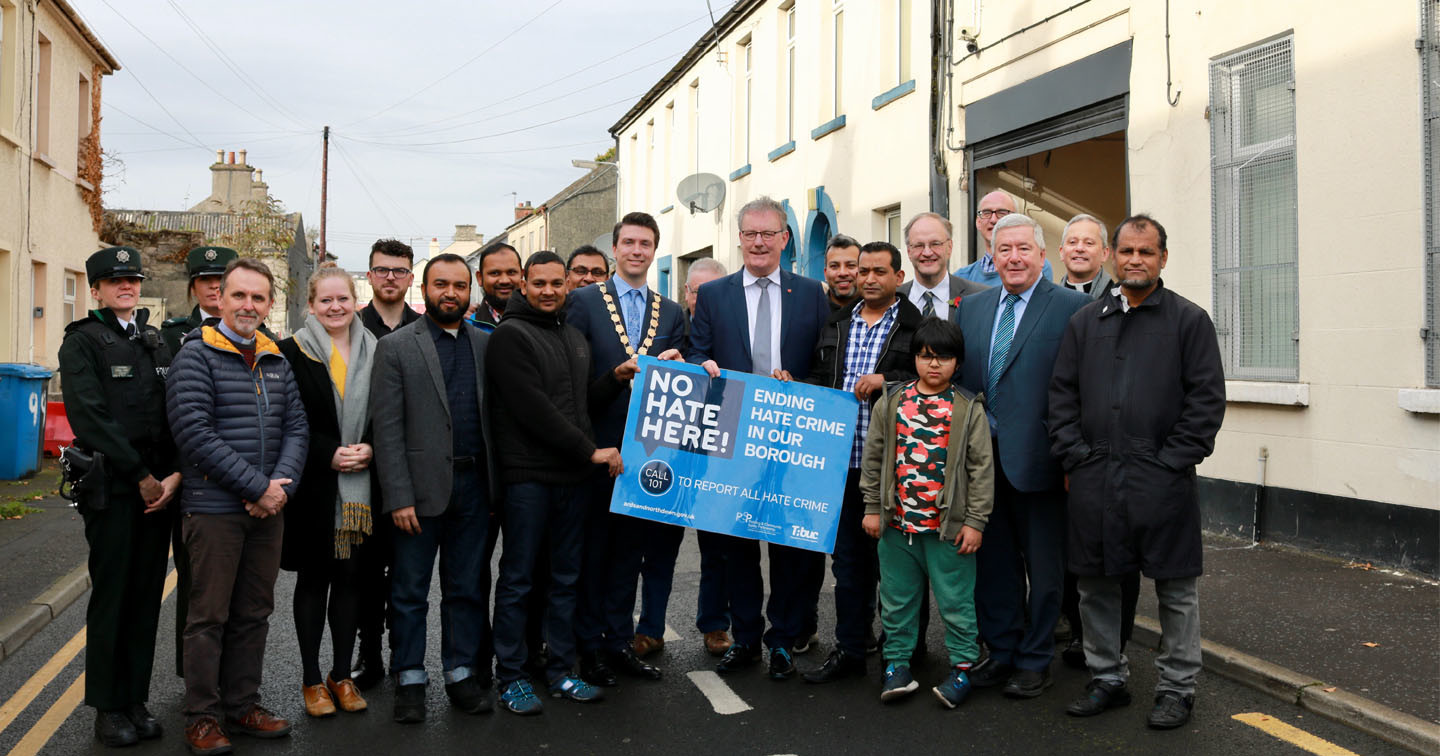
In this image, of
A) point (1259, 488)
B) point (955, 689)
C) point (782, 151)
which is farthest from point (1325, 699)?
point (782, 151)

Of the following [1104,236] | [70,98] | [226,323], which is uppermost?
[70,98]

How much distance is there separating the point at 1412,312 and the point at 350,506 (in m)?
6.62

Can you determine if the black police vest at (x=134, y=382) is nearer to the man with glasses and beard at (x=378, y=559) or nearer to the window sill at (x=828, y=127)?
the man with glasses and beard at (x=378, y=559)

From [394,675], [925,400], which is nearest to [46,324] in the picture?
[394,675]

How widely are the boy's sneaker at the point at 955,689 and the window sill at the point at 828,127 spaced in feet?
42.2

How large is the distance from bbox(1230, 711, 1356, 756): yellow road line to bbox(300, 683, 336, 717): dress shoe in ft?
13.2

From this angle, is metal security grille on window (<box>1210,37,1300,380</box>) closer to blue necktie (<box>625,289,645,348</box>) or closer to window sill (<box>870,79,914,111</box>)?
blue necktie (<box>625,289,645,348</box>)

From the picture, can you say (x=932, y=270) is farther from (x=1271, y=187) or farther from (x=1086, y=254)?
(x=1271, y=187)

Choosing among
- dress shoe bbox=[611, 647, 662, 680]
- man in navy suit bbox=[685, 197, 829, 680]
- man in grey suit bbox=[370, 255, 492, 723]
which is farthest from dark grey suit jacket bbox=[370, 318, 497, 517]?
man in navy suit bbox=[685, 197, 829, 680]

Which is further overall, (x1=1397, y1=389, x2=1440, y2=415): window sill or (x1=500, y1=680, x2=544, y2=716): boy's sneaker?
(x1=1397, y1=389, x2=1440, y2=415): window sill

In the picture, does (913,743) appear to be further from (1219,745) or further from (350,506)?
(350,506)

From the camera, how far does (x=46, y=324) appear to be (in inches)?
706

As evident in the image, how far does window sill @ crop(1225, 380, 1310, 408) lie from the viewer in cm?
819

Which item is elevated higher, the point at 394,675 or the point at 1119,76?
the point at 1119,76
